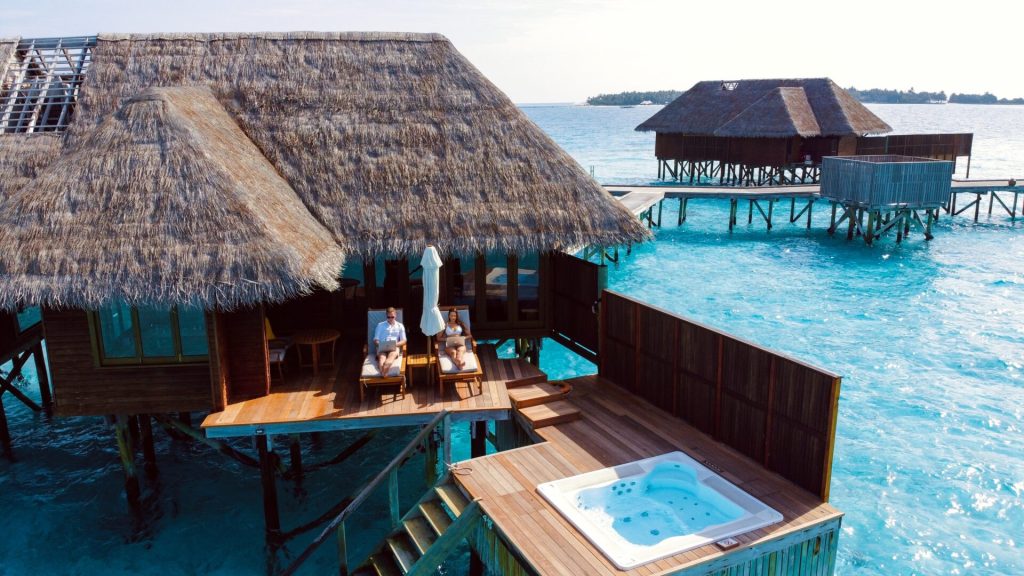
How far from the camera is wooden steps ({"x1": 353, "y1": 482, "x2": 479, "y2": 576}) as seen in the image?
910 centimetres

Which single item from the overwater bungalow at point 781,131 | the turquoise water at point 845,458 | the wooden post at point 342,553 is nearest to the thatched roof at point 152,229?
the wooden post at point 342,553

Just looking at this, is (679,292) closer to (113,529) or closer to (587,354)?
(587,354)

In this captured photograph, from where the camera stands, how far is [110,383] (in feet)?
34.4

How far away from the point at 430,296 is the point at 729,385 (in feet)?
14.2

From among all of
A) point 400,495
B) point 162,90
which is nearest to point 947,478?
point 400,495

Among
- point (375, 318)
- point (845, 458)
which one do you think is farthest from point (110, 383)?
point (845, 458)

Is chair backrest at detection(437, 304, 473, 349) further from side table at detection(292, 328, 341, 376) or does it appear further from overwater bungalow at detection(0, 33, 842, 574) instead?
side table at detection(292, 328, 341, 376)

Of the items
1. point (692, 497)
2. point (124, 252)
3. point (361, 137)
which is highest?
point (361, 137)

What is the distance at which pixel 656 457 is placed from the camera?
952cm

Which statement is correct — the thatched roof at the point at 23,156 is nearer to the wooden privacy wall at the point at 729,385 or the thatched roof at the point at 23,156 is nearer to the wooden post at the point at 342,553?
the wooden post at the point at 342,553

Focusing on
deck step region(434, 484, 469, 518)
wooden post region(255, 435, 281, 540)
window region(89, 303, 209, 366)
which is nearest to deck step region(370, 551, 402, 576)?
deck step region(434, 484, 469, 518)

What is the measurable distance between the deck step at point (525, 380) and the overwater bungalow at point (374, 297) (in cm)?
4

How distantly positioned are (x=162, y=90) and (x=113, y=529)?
698cm

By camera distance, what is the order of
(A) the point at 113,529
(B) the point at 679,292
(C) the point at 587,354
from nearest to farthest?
(A) the point at 113,529, (C) the point at 587,354, (B) the point at 679,292
